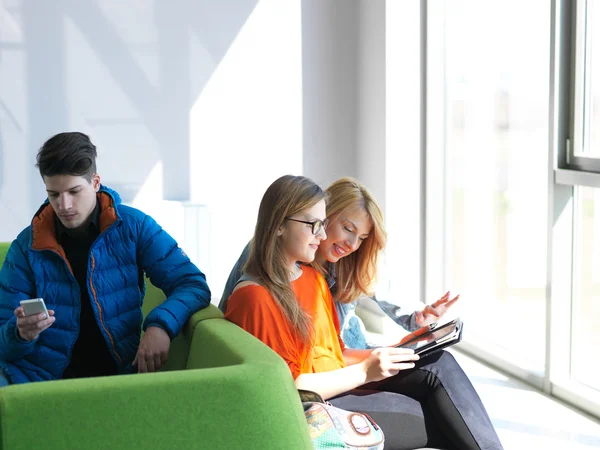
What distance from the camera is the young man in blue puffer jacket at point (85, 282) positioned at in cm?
234

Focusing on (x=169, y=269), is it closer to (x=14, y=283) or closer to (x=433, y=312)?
(x=14, y=283)

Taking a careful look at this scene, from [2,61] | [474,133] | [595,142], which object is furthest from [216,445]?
[2,61]

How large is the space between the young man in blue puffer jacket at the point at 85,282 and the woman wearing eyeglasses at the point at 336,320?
259mm

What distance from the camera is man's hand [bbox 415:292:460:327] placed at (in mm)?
2865

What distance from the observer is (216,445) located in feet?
5.86

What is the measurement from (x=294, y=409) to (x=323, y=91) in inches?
142

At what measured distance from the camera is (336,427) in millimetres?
2119

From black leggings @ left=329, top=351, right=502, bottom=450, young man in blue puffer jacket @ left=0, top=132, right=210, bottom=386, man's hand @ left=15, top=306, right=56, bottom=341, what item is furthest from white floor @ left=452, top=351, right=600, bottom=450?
man's hand @ left=15, top=306, right=56, bottom=341

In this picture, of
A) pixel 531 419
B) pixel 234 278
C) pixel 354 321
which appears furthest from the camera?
pixel 531 419

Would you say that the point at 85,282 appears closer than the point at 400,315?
Yes

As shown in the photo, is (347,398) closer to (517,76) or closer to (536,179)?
(536,179)

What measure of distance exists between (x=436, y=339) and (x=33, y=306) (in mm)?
1198

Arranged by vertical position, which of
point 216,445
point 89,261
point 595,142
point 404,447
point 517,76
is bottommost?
point 404,447

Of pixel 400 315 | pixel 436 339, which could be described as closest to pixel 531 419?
pixel 400 315
